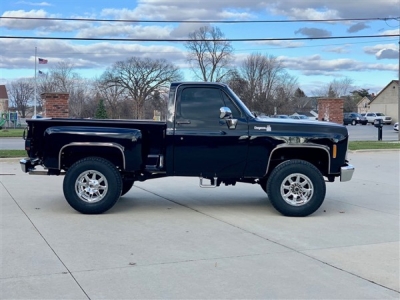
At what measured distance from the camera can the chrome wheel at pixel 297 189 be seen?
8227 mm

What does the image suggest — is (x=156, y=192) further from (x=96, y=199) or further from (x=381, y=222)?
(x=381, y=222)

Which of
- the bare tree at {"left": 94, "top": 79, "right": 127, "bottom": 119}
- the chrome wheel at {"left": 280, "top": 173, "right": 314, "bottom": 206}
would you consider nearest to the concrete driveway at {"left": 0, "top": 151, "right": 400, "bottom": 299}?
the chrome wheel at {"left": 280, "top": 173, "right": 314, "bottom": 206}

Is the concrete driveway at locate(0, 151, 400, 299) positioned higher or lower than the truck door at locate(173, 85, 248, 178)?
lower

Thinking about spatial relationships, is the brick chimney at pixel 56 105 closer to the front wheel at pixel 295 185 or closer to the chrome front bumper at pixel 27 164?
the chrome front bumper at pixel 27 164

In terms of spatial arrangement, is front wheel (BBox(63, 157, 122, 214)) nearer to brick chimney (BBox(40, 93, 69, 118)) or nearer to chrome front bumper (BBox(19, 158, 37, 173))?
chrome front bumper (BBox(19, 158, 37, 173))

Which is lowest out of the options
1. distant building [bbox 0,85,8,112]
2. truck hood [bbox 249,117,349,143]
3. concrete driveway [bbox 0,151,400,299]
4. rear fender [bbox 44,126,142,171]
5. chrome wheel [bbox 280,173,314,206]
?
concrete driveway [bbox 0,151,400,299]

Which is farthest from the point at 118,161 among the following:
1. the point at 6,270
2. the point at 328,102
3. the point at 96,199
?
the point at 328,102

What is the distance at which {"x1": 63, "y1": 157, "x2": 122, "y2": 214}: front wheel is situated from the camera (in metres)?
8.07

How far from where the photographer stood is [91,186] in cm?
813

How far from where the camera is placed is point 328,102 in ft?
89.2

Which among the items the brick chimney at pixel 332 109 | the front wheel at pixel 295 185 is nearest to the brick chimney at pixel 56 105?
the brick chimney at pixel 332 109

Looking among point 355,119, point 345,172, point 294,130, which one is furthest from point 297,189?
point 355,119

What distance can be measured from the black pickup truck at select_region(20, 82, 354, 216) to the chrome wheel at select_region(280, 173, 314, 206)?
2 cm

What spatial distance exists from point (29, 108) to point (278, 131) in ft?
263
